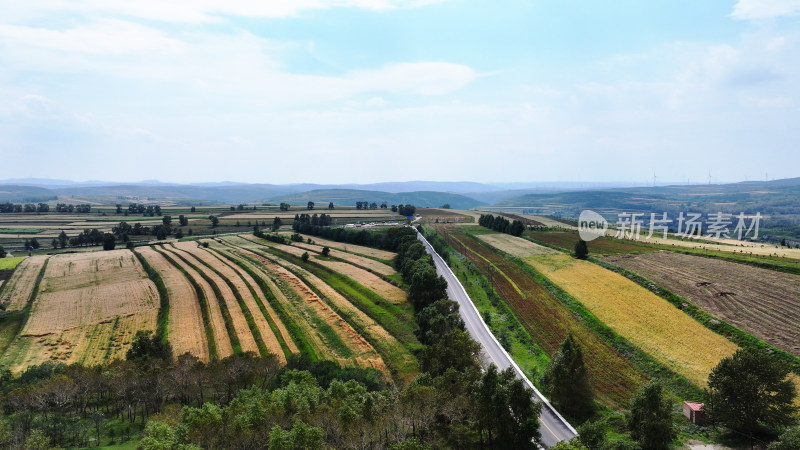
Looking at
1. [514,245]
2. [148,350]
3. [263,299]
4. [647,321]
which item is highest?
[514,245]

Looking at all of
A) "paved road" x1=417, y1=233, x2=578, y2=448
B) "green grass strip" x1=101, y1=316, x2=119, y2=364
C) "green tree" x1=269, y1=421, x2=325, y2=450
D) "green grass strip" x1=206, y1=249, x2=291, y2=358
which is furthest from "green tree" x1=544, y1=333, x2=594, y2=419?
"green grass strip" x1=101, y1=316, x2=119, y2=364

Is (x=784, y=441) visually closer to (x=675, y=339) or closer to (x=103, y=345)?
(x=675, y=339)

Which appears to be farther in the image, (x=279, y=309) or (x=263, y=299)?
(x=263, y=299)

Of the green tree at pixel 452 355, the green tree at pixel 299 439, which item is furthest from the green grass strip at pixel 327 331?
the green tree at pixel 299 439

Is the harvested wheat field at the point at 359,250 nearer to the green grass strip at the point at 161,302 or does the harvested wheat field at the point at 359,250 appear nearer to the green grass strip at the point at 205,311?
the green grass strip at the point at 205,311

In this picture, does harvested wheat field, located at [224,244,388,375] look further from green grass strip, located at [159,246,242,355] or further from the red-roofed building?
the red-roofed building

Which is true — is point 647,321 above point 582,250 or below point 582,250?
below

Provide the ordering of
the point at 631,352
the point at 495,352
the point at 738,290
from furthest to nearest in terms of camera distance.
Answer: the point at 738,290, the point at 495,352, the point at 631,352

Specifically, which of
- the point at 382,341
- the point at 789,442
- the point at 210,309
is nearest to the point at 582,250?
the point at 382,341

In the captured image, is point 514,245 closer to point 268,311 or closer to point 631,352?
point 631,352
